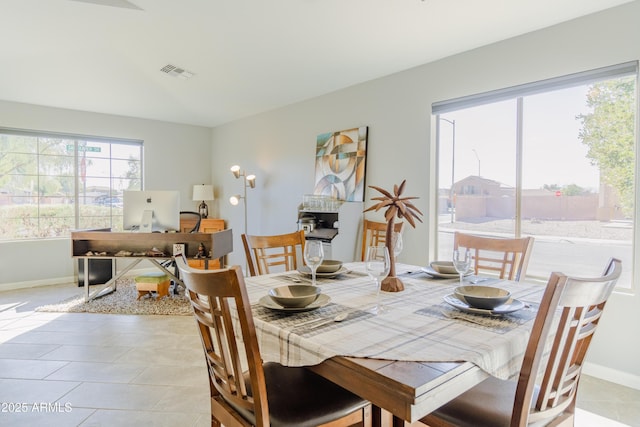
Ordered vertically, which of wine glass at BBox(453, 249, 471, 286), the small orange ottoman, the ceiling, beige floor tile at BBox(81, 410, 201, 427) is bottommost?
beige floor tile at BBox(81, 410, 201, 427)

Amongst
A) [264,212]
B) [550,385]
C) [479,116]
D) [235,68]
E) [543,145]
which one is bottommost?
[550,385]

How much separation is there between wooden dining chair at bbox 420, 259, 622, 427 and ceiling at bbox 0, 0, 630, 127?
6.97 feet

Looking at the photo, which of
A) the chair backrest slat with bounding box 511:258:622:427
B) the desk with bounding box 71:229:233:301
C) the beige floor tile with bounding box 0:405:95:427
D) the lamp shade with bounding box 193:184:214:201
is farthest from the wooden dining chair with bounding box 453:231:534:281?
the lamp shade with bounding box 193:184:214:201

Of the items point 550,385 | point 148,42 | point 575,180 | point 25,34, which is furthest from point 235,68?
point 550,385

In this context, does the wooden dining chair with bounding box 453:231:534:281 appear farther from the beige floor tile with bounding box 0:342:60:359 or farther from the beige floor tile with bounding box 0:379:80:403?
the beige floor tile with bounding box 0:342:60:359

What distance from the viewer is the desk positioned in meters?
4.10

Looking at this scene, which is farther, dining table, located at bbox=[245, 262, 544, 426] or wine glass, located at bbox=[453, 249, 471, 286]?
wine glass, located at bbox=[453, 249, 471, 286]

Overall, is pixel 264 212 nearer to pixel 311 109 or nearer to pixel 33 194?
pixel 311 109

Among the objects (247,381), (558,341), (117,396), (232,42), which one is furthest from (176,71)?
(558,341)

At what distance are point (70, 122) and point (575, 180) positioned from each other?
20.0 ft

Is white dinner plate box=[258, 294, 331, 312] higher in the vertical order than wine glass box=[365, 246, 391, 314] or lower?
lower

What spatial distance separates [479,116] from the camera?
3.24m

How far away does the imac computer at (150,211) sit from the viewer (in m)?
4.23

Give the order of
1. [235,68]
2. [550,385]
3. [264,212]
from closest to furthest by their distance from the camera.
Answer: [550,385]
[235,68]
[264,212]
